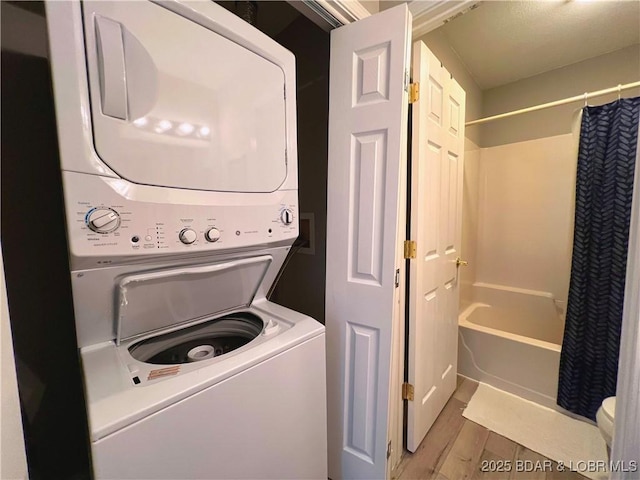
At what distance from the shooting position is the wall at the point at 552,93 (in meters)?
2.09

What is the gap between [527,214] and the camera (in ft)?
8.50

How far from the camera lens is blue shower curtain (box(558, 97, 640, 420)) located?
1.61 meters

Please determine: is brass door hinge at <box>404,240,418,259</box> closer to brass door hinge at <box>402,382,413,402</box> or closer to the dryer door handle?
brass door hinge at <box>402,382,413,402</box>

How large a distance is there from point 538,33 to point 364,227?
2093 mm

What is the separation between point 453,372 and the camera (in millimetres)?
1953

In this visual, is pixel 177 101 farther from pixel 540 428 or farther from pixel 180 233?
pixel 540 428

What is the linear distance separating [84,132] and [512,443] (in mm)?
2390

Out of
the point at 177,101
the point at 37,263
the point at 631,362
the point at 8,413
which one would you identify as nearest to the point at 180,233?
the point at 177,101

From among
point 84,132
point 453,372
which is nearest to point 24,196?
point 84,132

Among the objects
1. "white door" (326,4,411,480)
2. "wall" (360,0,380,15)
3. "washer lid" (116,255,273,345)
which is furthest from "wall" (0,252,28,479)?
"wall" (360,0,380,15)

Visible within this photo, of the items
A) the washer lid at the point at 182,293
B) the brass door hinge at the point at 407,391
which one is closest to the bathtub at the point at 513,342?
the brass door hinge at the point at 407,391

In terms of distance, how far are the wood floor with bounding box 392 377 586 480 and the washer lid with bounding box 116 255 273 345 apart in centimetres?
128

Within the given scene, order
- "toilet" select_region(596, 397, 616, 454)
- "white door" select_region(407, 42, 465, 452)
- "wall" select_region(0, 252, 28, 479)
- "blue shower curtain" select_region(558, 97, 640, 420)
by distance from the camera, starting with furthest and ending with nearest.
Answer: "blue shower curtain" select_region(558, 97, 640, 420) < "white door" select_region(407, 42, 465, 452) < "toilet" select_region(596, 397, 616, 454) < "wall" select_region(0, 252, 28, 479)

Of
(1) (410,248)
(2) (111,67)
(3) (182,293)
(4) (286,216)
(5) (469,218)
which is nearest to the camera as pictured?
A: (2) (111,67)
